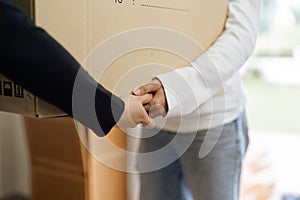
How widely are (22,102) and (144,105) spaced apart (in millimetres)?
243

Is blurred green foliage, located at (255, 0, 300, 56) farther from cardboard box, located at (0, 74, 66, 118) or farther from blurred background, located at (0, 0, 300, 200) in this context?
cardboard box, located at (0, 74, 66, 118)

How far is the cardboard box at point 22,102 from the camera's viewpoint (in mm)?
770

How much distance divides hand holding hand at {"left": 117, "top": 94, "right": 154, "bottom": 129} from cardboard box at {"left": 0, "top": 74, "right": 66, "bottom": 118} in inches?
4.6

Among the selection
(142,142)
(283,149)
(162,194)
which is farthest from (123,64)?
(283,149)

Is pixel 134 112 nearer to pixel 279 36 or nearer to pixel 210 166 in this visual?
pixel 210 166

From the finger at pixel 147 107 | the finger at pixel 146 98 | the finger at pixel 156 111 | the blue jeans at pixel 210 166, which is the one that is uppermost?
the finger at pixel 146 98

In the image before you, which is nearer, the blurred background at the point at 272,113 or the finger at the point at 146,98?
the finger at the point at 146,98

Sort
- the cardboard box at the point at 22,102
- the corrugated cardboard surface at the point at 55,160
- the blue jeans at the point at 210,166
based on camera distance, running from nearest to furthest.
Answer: the cardboard box at the point at 22,102, the blue jeans at the point at 210,166, the corrugated cardboard surface at the point at 55,160

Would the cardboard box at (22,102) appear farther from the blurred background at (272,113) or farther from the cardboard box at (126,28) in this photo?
the blurred background at (272,113)

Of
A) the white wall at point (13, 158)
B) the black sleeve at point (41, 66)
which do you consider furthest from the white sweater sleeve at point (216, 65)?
the white wall at point (13, 158)

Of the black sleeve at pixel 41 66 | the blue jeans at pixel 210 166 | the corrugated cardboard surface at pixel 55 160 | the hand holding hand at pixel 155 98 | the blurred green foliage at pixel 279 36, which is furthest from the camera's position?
the blurred green foliage at pixel 279 36

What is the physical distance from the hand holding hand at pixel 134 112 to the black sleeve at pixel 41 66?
64 mm

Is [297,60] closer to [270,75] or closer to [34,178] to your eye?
[270,75]

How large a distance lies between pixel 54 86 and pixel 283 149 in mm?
2494
